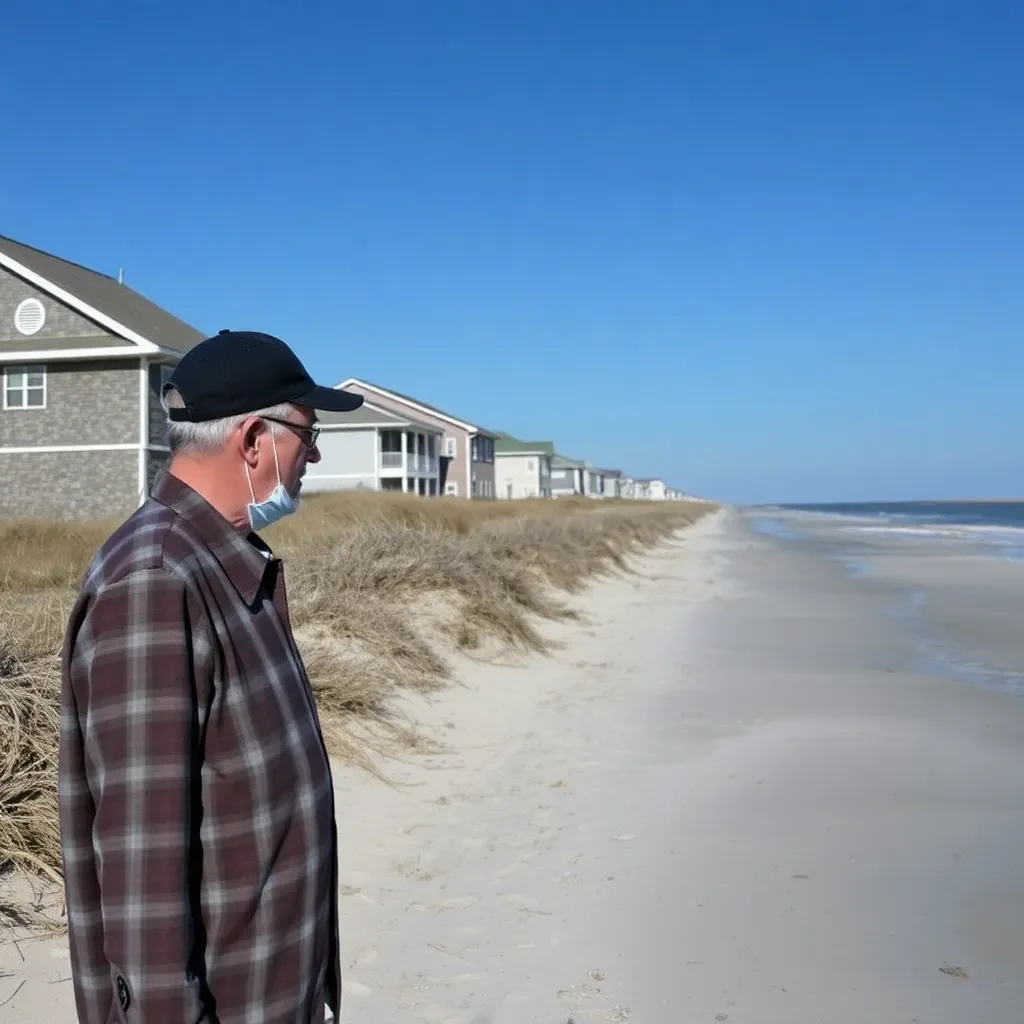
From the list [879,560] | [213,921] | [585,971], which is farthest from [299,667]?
[879,560]

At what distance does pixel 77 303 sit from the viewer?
869 inches

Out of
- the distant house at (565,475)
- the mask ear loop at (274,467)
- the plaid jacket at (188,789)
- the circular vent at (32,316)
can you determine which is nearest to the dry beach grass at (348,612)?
the plaid jacket at (188,789)

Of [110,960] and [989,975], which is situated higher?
[110,960]

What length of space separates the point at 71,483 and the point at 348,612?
16.2 metres

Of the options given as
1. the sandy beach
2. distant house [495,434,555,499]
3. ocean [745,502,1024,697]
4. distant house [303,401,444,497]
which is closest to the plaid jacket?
the sandy beach

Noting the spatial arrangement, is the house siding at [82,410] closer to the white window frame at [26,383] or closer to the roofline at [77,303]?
the white window frame at [26,383]

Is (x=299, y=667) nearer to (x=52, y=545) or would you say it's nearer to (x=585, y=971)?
(x=585, y=971)

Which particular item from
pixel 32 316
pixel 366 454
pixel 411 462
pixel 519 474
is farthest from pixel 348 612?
pixel 519 474

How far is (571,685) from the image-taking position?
929 cm

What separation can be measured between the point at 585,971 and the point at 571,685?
560cm

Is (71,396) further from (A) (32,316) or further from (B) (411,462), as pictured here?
(B) (411,462)

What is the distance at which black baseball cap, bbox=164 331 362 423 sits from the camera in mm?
1837

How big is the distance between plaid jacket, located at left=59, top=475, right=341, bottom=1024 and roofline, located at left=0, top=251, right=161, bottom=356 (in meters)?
21.3

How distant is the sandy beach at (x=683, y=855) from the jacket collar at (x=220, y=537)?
7.36 ft
